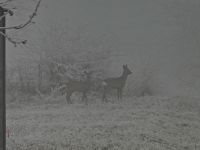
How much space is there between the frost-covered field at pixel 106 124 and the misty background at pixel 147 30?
0.71 meters

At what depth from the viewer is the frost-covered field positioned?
16.6ft

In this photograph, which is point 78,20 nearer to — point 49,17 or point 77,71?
point 49,17

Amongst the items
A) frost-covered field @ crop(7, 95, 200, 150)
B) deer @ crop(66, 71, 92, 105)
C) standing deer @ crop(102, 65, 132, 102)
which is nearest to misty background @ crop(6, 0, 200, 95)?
standing deer @ crop(102, 65, 132, 102)

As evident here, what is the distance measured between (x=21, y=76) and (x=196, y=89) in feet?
16.2

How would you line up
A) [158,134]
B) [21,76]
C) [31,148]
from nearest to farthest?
[31,148] → [158,134] → [21,76]

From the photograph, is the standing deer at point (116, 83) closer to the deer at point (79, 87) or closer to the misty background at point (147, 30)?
the misty background at point (147, 30)

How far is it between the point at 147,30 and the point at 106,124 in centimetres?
277

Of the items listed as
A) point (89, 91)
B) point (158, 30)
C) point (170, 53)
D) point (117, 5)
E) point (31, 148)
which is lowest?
point (31, 148)

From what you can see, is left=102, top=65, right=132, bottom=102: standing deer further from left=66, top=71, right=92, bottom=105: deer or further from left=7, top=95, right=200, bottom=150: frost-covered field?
left=66, top=71, right=92, bottom=105: deer

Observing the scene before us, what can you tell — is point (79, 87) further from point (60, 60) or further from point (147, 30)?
point (147, 30)

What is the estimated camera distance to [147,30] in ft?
23.0

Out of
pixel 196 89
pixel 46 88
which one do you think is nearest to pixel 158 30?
pixel 196 89

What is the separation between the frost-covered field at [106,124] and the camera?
5.06 m

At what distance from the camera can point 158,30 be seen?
23.2 feet
